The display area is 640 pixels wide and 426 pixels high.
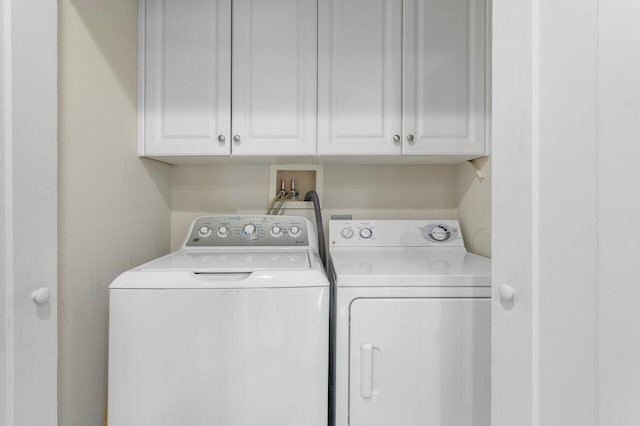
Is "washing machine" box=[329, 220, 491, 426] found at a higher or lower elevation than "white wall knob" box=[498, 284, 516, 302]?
lower

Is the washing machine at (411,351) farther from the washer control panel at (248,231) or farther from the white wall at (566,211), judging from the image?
the washer control panel at (248,231)

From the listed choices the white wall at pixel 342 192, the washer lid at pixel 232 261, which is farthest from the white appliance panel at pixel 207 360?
the white wall at pixel 342 192

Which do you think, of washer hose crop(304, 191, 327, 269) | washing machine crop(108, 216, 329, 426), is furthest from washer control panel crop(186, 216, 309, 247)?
washing machine crop(108, 216, 329, 426)

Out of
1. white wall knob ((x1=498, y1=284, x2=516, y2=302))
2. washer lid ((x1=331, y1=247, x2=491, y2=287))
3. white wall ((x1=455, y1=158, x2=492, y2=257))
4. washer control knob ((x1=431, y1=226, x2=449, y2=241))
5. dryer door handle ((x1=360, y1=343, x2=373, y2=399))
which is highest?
white wall ((x1=455, y1=158, x2=492, y2=257))

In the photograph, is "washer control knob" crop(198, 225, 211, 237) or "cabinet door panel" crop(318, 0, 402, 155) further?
"washer control knob" crop(198, 225, 211, 237)

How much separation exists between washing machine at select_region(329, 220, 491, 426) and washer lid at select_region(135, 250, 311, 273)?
0.78 ft

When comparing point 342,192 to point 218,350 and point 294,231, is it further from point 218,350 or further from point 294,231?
point 218,350

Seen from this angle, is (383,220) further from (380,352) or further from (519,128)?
(519,128)

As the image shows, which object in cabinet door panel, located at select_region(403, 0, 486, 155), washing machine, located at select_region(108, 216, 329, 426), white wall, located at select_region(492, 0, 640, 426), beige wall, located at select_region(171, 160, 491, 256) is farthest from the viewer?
beige wall, located at select_region(171, 160, 491, 256)

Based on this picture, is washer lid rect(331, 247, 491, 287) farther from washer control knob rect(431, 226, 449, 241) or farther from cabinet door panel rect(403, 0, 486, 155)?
cabinet door panel rect(403, 0, 486, 155)

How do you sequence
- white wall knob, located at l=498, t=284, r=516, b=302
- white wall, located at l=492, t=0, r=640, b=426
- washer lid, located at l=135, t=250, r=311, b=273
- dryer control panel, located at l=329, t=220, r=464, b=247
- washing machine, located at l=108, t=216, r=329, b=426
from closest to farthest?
white wall, located at l=492, t=0, r=640, b=426 → white wall knob, located at l=498, t=284, r=516, b=302 → washing machine, located at l=108, t=216, r=329, b=426 → washer lid, located at l=135, t=250, r=311, b=273 → dryer control panel, located at l=329, t=220, r=464, b=247

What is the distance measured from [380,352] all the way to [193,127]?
117 centimetres

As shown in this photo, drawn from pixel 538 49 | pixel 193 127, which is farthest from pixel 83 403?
pixel 538 49

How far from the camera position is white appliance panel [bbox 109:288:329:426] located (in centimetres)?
95
